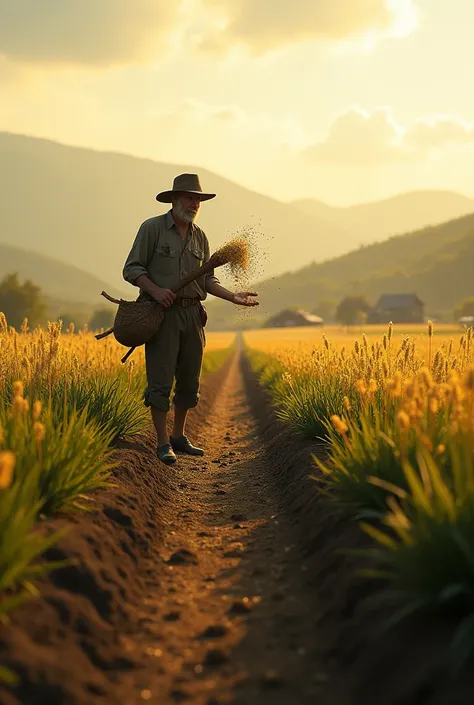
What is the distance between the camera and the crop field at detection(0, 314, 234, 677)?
2.82 metres

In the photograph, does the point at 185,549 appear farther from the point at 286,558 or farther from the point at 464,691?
the point at 464,691

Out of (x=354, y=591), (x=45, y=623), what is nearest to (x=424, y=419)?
(x=354, y=591)

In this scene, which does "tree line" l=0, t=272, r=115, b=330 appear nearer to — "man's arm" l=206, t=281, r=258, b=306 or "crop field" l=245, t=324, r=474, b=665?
"man's arm" l=206, t=281, r=258, b=306

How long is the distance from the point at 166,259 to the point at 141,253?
266 mm

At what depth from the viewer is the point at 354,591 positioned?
132 inches

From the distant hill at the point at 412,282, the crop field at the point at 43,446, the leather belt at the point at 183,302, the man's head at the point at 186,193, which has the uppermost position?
the distant hill at the point at 412,282

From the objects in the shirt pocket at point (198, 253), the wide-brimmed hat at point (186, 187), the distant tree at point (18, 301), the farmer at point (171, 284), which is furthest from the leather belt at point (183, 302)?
the distant tree at point (18, 301)

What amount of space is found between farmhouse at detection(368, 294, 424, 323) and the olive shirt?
4521 inches

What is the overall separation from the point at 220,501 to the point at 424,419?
2611mm

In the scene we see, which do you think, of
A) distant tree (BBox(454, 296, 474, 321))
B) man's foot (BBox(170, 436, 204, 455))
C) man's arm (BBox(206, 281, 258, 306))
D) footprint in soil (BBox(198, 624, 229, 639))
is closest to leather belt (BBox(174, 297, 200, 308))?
man's arm (BBox(206, 281, 258, 306))

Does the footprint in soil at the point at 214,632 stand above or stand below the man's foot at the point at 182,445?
below

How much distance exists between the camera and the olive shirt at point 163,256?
6.75 m

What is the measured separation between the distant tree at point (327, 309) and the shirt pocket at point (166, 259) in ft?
494

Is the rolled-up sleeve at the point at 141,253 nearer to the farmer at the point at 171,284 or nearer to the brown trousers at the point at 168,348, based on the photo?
the farmer at the point at 171,284
